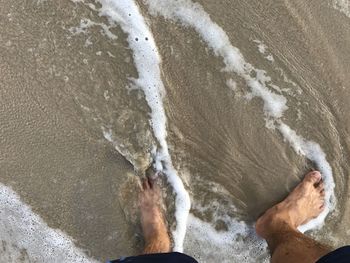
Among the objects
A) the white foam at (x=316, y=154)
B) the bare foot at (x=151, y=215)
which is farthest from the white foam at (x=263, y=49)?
the bare foot at (x=151, y=215)

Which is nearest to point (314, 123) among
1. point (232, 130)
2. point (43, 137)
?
point (232, 130)

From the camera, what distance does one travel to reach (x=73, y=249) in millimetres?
2518

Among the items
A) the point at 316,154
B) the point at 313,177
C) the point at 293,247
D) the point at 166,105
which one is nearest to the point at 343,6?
the point at 316,154

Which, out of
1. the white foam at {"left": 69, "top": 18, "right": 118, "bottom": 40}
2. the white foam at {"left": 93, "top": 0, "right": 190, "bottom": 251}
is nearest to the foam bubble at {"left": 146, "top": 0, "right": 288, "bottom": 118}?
the white foam at {"left": 93, "top": 0, "right": 190, "bottom": 251}

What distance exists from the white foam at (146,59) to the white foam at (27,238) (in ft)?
2.12

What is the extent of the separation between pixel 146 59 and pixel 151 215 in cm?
79

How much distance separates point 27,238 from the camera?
250 centimetres

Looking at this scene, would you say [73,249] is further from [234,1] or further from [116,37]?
[234,1]

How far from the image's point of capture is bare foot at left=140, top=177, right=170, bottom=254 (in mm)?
2467

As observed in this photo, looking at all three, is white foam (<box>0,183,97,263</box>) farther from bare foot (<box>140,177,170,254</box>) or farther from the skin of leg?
the skin of leg

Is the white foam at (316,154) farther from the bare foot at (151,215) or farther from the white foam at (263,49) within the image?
the bare foot at (151,215)

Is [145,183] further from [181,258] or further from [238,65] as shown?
[238,65]

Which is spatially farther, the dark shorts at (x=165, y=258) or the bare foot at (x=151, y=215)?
Result: the bare foot at (x=151, y=215)

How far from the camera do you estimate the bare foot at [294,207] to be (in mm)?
2451
